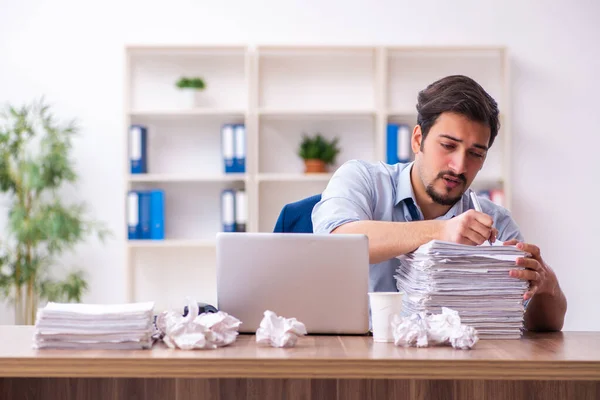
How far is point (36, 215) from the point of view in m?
4.27

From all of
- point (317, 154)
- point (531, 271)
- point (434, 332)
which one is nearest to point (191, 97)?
point (317, 154)

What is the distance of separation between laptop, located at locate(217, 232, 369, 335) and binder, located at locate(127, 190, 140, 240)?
2.80 metres

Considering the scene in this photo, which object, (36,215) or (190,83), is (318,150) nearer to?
(190,83)

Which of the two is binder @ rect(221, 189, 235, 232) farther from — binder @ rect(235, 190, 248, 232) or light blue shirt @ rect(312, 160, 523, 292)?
light blue shirt @ rect(312, 160, 523, 292)

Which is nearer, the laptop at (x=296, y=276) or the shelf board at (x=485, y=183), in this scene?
the laptop at (x=296, y=276)

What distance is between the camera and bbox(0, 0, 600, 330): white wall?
454 centimetres

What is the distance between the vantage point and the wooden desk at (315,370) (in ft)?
4.17

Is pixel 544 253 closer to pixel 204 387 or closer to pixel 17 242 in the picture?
pixel 17 242

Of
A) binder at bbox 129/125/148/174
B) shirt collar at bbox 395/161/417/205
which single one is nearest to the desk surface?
shirt collar at bbox 395/161/417/205

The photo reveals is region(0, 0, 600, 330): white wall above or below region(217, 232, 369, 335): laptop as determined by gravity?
above

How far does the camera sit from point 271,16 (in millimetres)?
4535

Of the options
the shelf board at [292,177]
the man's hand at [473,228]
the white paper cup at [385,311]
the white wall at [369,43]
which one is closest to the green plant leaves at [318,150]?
the shelf board at [292,177]

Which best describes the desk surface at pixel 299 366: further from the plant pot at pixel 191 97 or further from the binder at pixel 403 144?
the plant pot at pixel 191 97

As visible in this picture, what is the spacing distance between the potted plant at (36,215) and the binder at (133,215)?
0.20m
